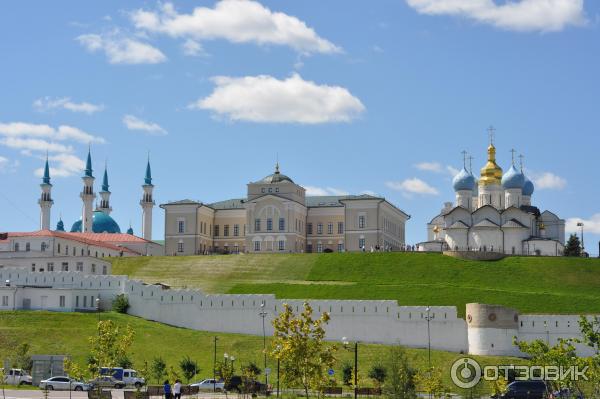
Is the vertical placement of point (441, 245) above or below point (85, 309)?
above

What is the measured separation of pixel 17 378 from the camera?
2008 inches

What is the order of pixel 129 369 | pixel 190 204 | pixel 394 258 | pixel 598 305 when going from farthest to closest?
pixel 190 204
pixel 394 258
pixel 598 305
pixel 129 369

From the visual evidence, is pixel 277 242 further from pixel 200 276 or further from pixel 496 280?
pixel 496 280

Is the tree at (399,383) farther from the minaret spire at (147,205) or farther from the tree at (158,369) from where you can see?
the minaret spire at (147,205)

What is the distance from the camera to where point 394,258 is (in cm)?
8506

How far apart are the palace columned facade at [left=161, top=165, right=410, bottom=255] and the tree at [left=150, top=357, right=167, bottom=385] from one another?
40.2m

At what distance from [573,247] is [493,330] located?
33148mm

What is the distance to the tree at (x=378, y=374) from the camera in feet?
170

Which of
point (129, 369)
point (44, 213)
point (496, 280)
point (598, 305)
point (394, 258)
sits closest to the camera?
point (129, 369)

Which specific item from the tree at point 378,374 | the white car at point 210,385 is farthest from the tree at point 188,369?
the tree at point 378,374

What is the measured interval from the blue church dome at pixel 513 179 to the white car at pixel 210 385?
52714 mm

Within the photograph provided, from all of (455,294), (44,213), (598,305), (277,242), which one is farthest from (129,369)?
(44,213)

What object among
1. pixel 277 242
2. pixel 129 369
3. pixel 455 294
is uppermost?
pixel 277 242

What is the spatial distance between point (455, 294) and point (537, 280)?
10.1 m
